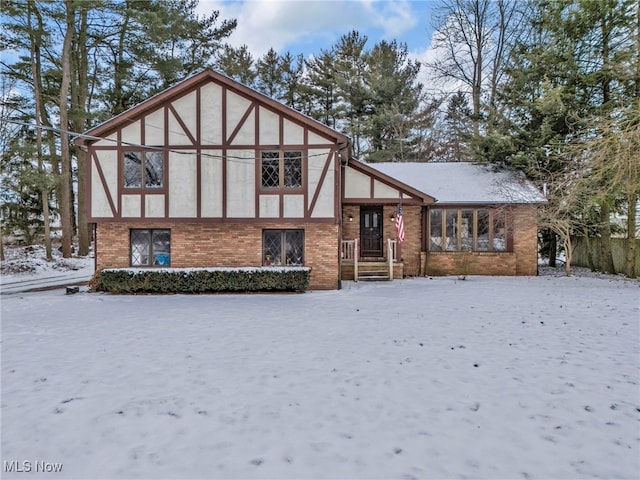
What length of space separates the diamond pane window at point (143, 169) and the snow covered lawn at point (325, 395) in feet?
17.5

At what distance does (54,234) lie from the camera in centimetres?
2702

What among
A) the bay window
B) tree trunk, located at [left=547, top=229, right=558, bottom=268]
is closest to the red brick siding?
the bay window

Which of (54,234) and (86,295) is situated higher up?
(54,234)

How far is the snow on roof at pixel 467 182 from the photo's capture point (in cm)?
1514

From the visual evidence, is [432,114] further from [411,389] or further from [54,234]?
[54,234]

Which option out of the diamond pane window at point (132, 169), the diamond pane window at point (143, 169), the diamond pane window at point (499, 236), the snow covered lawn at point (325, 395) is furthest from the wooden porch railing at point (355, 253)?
the diamond pane window at point (132, 169)

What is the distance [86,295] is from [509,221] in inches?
622

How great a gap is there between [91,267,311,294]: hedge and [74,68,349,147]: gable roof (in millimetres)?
4540

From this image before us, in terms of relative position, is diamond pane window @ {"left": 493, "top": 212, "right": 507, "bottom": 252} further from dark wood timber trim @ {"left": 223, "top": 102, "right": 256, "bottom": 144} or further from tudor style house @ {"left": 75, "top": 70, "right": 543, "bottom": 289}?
dark wood timber trim @ {"left": 223, "top": 102, "right": 256, "bottom": 144}

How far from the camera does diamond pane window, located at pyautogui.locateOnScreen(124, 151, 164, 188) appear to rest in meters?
12.2

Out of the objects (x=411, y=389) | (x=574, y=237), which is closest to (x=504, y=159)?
(x=574, y=237)

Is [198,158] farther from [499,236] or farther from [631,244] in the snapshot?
[631,244]

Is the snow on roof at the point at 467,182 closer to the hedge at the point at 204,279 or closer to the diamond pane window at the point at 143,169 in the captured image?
the hedge at the point at 204,279

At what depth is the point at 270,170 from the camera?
39.7 ft
